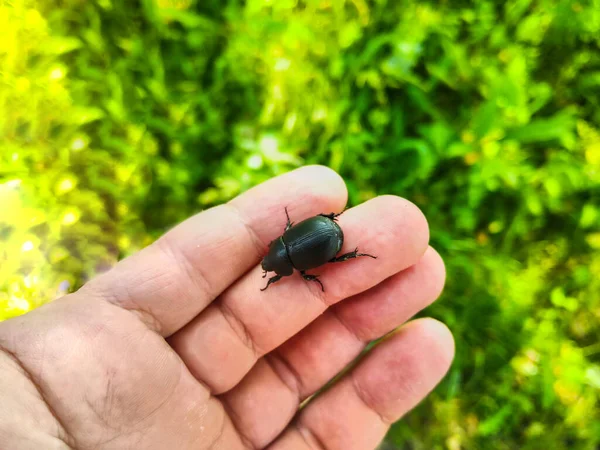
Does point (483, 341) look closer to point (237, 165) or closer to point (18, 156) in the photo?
point (237, 165)

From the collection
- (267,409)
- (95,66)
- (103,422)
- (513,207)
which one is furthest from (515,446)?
(95,66)

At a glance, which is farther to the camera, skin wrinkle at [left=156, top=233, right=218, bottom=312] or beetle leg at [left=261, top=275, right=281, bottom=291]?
beetle leg at [left=261, top=275, right=281, bottom=291]

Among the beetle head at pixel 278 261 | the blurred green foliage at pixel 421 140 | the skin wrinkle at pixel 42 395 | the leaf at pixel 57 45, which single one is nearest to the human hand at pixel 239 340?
the skin wrinkle at pixel 42 395

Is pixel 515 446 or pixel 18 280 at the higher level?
pixel 18 280

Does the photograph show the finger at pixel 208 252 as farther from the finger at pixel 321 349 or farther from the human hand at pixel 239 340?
the finger at pixel 321 349

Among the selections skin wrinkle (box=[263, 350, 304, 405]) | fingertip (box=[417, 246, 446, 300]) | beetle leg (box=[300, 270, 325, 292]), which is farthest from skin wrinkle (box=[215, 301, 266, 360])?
fingertip (box=[417, 246, 446, 300])

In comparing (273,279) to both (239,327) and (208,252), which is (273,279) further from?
(208,252)

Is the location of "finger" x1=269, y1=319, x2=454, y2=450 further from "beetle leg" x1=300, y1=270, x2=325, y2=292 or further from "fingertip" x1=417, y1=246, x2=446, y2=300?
"beetle leg" x1=300, y1=270, x2=325, y2=292
